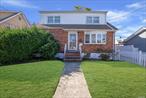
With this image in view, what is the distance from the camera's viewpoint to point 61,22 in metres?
31.3

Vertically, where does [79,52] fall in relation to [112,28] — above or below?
below

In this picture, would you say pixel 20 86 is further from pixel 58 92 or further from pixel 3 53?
pixel 3 53

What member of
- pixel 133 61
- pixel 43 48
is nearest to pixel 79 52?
pixel 43 48

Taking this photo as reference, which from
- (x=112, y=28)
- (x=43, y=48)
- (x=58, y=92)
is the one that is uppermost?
(x=112, y=28)

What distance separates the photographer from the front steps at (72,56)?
25484 millimetres

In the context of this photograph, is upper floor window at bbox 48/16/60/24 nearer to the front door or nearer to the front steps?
the front door

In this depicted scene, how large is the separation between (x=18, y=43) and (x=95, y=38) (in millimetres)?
10469

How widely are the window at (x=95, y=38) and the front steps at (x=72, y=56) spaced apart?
86.3 inches

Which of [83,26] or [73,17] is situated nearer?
[83,26]

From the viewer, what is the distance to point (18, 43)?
69.1ft

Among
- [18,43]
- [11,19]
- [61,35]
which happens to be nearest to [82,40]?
[61,35]

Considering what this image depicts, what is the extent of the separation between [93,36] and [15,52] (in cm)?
1078

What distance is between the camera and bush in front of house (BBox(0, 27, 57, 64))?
782 inches

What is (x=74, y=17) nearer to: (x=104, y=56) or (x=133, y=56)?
(x=104, y=56)
